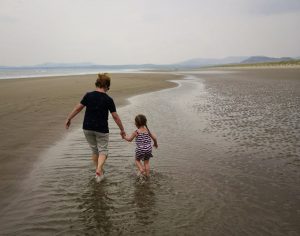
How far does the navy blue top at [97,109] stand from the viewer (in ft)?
20.5

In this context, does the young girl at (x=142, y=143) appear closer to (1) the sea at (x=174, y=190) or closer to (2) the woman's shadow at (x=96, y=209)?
(1) the sea at (x=174, y=190)

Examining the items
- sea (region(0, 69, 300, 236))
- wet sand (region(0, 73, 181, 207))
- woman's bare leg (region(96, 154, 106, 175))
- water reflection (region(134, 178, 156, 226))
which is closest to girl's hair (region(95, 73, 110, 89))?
woman's bare leg (region(96, 154, 106, 175))

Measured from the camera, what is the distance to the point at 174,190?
577 centimetres

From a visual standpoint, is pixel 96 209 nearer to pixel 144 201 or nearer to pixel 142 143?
pixel 144 201

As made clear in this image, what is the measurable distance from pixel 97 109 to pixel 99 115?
0.42 feet

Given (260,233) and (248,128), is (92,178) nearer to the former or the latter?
(260,233)

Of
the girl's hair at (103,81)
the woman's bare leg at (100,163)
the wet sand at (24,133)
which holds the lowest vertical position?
the wet sand at (24,133)

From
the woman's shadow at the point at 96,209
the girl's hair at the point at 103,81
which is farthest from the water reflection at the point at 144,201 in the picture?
the girl's hair at the point at 103,81

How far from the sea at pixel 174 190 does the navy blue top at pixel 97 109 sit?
3.36ft

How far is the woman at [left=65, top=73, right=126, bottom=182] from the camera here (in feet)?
20.5

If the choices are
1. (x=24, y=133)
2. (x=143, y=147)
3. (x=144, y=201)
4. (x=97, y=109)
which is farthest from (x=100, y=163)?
(x=24, y=133)

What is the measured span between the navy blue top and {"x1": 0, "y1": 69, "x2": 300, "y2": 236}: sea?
3.36 ft

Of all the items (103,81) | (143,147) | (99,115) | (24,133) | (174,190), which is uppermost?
(103,81)

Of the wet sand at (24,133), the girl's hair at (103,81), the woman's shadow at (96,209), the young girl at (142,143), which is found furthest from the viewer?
the wet sand at (24,133)
